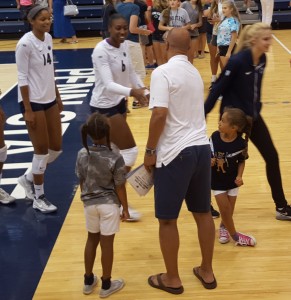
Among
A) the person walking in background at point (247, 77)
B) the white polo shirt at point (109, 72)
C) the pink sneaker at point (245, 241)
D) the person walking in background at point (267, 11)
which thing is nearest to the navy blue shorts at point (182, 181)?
the person walking in background at point (247, 77)

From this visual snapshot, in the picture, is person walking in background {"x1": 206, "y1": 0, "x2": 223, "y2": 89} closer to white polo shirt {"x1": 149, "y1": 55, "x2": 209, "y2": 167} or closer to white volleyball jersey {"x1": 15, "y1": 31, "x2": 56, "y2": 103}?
white volleyball jersey {"x1": 15, "y1": 31, "x2": 56, "y2": 103}

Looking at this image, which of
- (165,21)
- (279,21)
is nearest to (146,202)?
(165,21)

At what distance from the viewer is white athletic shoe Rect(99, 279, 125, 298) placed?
3389mm

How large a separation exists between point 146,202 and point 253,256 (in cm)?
128

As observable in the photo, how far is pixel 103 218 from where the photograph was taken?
3.26 meters

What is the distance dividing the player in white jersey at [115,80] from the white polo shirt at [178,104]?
0.83 metres

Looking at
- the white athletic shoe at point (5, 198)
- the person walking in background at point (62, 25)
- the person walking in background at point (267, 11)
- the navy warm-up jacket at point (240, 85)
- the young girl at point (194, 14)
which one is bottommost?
the person walking in background at point (62, 25)

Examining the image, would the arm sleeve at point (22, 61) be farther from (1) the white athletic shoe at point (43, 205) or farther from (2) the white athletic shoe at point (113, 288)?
(2) the white athletic shoe at point (113, 288)

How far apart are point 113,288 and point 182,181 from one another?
0.87 m

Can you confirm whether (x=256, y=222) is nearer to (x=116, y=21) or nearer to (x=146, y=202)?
(x=146, y=202)

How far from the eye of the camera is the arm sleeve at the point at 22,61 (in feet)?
13.7

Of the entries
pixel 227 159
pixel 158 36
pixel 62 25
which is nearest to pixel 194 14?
pixel 158 36

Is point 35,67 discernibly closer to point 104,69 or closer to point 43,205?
point 104,69

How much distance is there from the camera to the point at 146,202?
4816mm
